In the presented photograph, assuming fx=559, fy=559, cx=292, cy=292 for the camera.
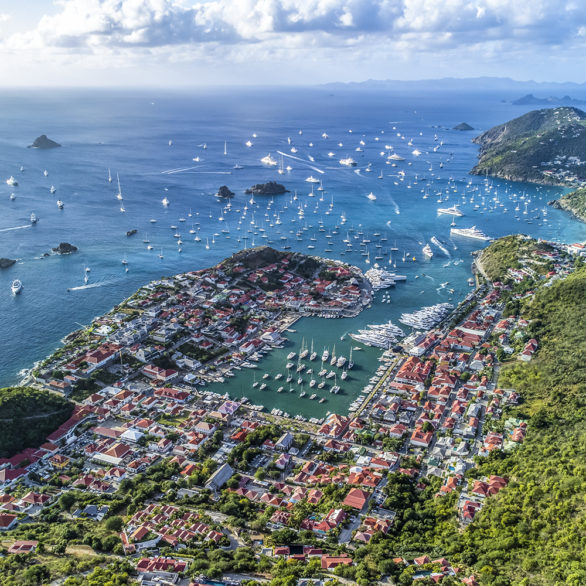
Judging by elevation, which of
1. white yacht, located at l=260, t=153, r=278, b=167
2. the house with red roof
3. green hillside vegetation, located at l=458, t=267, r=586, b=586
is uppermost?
white yacht, located at l=260, t=153, r=278, b=167

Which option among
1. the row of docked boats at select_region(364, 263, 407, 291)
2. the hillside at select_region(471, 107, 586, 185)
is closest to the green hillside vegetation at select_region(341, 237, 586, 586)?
the row of docked boats at select_region(364, 263, 407, 291)

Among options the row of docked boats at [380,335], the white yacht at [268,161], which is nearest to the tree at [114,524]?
the row of docked boats at [380,335]

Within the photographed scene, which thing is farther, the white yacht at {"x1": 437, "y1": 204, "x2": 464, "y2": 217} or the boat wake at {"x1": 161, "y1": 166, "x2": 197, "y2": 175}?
the boat wake at {"x1": 161, "y1": 166, "x2": 197, "y2": 175}

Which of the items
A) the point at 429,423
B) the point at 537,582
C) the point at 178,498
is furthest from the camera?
the point at 429,423

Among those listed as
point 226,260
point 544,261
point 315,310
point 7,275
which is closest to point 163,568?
point 315,310

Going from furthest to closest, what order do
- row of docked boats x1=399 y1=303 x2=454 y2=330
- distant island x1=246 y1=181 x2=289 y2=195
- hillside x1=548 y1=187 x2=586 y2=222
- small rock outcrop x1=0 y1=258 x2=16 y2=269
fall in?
distant island x1=246 y1=181 x2=289 y2=195 < hillside x1=548 y1=187 x2=586 y2=222 < small rock outcrop x1=0 y1=258 x2=16 y2=269 < row of docked boats x1=399 y1=303 x2=454 y2=330

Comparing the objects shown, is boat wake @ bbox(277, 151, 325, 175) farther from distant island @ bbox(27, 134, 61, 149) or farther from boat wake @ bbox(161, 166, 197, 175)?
distant island @ bbox(27, 134, 61, 149)

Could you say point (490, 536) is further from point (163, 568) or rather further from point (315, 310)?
point (315, 310)
